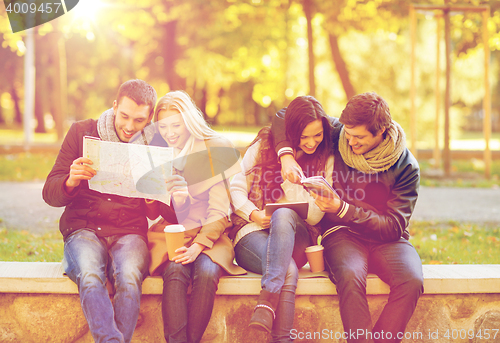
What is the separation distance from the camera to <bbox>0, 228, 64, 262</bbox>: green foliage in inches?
157

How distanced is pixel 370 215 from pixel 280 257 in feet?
2.05

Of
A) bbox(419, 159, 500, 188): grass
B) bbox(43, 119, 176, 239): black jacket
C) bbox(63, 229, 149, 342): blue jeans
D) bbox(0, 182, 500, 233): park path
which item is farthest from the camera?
bbox(419, 159, 500, 188): grass

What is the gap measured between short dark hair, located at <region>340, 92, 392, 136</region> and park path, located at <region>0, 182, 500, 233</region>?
3.52 metres

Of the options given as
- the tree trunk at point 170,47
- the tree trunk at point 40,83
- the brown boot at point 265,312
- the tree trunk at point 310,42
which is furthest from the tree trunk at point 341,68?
the tree trunk at point 40,83

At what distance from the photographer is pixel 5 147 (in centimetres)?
1153

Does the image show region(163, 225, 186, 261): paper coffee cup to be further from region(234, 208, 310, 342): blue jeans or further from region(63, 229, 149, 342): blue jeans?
region(234, 208, 310, 342): blue jeans

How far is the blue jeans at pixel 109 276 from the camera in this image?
8.40 ft

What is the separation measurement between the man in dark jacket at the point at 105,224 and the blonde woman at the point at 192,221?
133 millimetres

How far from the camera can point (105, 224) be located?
3.10 metres

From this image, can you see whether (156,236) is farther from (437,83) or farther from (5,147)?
(5,147)

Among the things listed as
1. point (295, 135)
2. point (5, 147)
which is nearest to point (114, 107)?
point (295, 135)

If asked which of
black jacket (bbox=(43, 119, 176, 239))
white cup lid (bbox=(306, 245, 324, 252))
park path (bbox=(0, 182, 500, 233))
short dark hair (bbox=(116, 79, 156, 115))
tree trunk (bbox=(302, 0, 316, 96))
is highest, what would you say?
tree trunk (bbox=(302, 0, 316, 96))

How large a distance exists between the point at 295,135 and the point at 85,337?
1.85 meters

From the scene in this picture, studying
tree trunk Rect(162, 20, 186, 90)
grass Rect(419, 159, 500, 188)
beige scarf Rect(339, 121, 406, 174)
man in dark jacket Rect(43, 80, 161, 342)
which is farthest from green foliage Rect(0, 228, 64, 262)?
tree trunk Rect(162, 20, 186, 90)
